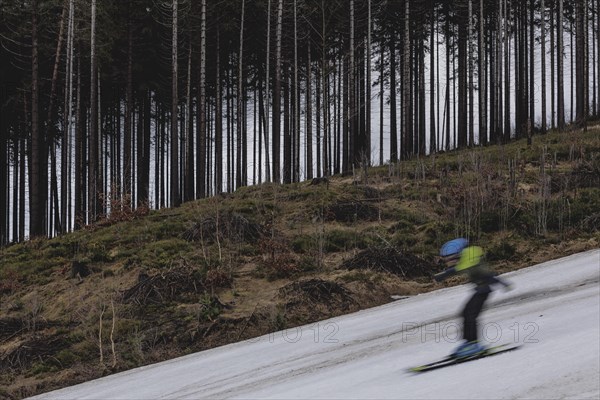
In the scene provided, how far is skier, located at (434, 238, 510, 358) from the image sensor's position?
5844 millimetres

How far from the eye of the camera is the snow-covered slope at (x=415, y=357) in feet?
17.7

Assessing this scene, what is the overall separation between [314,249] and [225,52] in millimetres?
24814

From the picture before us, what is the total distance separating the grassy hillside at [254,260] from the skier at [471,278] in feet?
13.9

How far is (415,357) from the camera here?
6730 mm

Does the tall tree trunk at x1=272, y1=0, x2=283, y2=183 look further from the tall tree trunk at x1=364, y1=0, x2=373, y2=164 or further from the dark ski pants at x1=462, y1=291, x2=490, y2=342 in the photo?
the dark ski pants at x1=462, y1=291, x2=490, y2=342

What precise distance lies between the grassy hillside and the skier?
13.9 ft

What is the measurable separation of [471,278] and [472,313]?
38cm

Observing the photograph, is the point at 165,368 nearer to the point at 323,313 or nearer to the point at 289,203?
the point at 323,313

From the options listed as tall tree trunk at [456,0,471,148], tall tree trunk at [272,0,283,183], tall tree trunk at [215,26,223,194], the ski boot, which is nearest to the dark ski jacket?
the ski boot

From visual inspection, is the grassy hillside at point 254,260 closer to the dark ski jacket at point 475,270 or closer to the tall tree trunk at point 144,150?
→ the dark ski jacket at point 475,270

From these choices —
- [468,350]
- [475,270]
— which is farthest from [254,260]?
[475,270]

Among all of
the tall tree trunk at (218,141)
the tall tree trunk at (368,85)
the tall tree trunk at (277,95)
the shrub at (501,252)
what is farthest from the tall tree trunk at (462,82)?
the shrub at (501,252)

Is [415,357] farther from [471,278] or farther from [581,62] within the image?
[581,62]

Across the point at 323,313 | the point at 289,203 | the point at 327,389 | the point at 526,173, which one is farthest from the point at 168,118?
the point at 327,389
